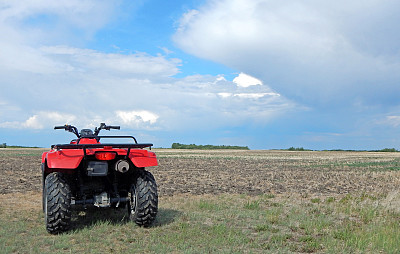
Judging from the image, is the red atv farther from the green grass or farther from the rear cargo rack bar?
the green grass

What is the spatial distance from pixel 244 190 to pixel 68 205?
8815mm

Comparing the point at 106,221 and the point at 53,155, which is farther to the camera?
the point at 106,221

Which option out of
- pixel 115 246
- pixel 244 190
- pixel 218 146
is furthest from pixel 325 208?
pixel 218 146

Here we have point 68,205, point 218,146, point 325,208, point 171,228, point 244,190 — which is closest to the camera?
point 68,205

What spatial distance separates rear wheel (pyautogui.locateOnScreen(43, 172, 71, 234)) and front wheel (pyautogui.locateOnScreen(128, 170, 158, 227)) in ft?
4.41

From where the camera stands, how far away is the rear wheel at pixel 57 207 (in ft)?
23.0

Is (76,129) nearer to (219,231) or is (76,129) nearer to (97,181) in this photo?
(97,181)

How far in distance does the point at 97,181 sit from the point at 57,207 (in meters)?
1.12

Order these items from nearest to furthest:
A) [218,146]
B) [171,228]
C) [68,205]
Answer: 1. [68,205]
2. [171,228]
3. [218,146]

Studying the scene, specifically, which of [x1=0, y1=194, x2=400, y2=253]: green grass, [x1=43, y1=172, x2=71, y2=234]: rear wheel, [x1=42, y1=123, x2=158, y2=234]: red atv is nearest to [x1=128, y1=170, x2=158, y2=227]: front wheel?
[x1=42, y1=123, x2=158, y2=234]: red atv

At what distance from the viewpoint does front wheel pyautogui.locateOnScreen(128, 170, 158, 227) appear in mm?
7516

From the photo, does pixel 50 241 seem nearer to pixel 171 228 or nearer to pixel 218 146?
pixel 171 228

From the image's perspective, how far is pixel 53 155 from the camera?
7406 mm

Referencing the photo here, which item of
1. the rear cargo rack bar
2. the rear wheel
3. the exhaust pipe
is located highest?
the rear cargo rack bar
